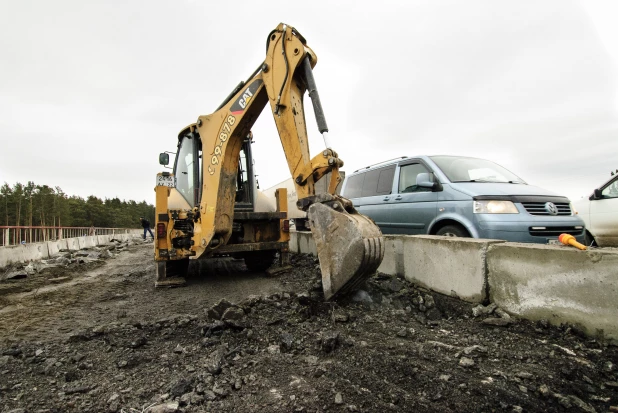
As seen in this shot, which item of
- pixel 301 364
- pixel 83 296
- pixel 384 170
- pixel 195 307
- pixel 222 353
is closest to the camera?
pixel 301 364

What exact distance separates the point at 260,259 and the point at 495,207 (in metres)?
4.33

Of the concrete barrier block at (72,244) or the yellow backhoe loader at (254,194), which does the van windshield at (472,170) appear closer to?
the yellow backhoe loader at (254,194)

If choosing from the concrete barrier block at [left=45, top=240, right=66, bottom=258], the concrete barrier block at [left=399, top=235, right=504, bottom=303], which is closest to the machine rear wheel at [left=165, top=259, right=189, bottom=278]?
the concrete barrier block at [left=399, top=235, right=504, bottom=303]

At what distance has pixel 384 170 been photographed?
21.4 feet

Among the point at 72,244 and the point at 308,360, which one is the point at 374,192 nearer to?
the point at 308,360

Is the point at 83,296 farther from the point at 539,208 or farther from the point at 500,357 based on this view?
the point at 539,208

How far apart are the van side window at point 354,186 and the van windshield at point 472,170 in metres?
1.87

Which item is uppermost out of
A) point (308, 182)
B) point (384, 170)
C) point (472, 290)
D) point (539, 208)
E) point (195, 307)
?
point (384, 170)

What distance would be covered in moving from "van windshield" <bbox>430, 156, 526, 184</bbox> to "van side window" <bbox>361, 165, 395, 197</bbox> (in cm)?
92

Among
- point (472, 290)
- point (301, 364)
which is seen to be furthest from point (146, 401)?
point (472, 290)

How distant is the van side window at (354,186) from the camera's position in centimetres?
718

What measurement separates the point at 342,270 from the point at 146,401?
1898 millimetres

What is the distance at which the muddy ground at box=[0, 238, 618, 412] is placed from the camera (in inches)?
74.5

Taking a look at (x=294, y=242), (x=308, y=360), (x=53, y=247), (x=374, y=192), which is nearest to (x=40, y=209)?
(x=53, y=247)
